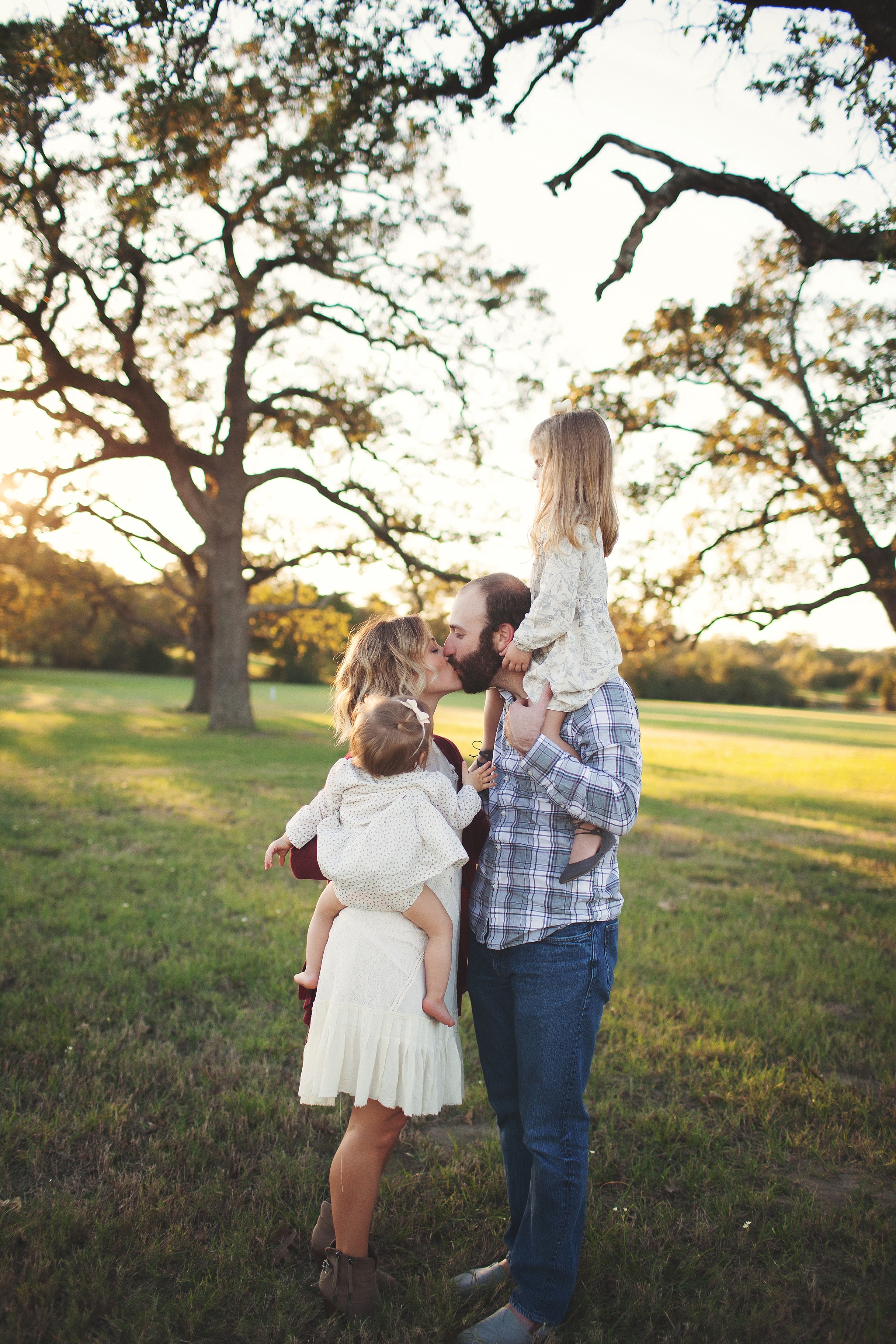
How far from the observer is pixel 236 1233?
264 centimetres

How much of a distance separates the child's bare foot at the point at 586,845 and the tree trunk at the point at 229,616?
1755cm

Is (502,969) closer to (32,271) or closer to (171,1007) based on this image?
(171,1007)

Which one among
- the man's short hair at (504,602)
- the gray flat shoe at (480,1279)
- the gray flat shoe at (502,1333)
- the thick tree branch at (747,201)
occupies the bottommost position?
the gray flat shoe at (480,1279)

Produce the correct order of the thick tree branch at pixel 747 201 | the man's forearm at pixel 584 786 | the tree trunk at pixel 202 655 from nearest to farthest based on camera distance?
the man's forearm at pixel 584 786, the thick tree branch at pixel 747 201, the tree trunk at pixel 202 655

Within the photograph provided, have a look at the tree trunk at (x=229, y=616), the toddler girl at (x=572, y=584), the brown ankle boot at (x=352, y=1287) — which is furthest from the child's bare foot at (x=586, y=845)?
the tree trunk at (x=229, y=616)

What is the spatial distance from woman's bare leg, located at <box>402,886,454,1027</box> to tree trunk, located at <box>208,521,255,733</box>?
57.0 ft

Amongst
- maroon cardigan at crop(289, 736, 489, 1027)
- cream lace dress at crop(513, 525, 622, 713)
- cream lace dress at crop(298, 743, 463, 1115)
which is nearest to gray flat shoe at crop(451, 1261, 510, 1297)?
cream lace dress at crop(298, 743, 463, 1115)

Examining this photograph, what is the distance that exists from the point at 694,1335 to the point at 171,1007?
3.04m

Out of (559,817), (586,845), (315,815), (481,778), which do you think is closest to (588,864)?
(586,845)

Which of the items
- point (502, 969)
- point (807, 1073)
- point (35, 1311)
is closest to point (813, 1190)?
point (807, 1073)

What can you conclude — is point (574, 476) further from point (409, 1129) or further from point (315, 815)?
point (409, 1129)

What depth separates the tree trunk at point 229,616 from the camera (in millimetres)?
18562

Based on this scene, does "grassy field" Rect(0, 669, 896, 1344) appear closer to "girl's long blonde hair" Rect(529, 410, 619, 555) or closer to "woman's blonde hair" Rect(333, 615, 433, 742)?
"woman's blonde hair" Rect(333, 615, 433, 742)

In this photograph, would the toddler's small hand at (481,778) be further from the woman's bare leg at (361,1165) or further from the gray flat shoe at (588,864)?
the woman's bare leg at (361,1165)
